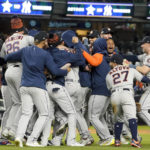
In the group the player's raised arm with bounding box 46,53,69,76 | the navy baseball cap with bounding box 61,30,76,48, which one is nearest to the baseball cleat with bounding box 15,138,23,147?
the player's raised arm with bounding box 46,53,69,76

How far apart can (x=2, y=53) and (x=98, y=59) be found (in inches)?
66.7

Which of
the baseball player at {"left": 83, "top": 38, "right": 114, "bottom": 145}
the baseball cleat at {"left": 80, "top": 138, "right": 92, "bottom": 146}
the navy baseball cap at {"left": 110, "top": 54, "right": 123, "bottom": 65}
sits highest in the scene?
the navy baseball cap at {"left": 110, "top": 54, "right": 123, "bottom": 65}

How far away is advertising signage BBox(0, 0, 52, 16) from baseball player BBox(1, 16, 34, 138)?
11.2 metres

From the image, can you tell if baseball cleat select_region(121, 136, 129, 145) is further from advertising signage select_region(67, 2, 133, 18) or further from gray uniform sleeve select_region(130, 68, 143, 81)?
advertising signage select_region(67, 2, 133, 18)

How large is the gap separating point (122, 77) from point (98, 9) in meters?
12.9

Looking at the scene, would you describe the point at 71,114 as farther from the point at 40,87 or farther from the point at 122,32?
the point at 122,32

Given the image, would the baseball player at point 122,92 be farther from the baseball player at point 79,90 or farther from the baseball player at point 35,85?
the baseball player at point 35,85

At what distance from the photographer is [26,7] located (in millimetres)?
21172

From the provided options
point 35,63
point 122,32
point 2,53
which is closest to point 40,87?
point 35,63

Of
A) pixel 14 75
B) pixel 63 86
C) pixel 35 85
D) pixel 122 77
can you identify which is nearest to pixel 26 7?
pixel 14 75

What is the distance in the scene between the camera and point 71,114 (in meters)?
9.53

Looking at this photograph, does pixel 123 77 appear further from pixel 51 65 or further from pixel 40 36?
pixel 40 36

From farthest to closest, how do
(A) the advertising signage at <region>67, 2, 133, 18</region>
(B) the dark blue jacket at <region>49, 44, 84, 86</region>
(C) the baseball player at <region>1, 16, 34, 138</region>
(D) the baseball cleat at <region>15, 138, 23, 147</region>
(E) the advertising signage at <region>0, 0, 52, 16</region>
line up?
(A) the advertising signage at <region>67, 2, 133, 18</region> → (E) the advertising signage at <region>0, 0, 52, 16</region> → (B) the dark blue jacket at <region>49, 44, 84, 86</region> → (C) the baseball player at <region>1, 16, 34, 138</region> → (D) the baseball cleat at <region>15, 138, 23, 147</region>

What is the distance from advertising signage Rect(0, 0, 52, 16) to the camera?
20891 mm
